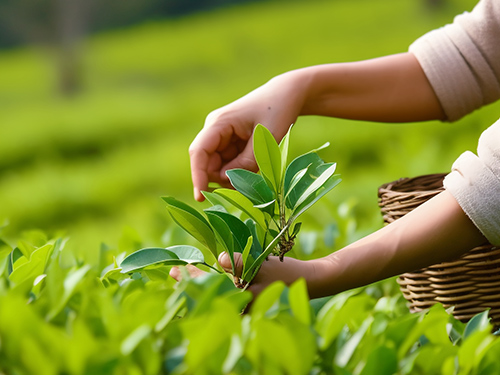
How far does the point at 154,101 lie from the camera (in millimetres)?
4695

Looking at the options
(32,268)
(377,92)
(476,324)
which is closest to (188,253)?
(32,268)

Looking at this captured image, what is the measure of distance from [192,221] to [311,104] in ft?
1.19

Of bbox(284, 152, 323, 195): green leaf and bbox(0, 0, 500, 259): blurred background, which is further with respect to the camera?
bbox(0, 0, 500, 259): blurred background

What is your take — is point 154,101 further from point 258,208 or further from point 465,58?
point 258,208

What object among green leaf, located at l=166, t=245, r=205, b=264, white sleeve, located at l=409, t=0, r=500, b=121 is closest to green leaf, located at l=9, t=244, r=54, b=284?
green leaf, located at l=166, t=245, r=205, b=264

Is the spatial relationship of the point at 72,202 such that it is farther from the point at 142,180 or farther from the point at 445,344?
the point at 445,344

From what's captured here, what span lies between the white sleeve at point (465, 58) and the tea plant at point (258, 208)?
382 millimetres

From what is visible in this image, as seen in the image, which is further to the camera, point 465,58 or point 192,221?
point 465,58

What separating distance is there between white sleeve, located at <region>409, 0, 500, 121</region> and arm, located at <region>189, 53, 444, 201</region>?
2 centimetres

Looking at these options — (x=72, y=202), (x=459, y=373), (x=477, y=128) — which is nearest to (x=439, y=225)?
(x=459, y=373)

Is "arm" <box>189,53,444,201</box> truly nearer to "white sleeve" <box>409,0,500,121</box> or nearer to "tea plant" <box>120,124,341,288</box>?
"white sleeve" <box>409,0,500,121</box>

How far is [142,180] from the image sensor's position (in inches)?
129

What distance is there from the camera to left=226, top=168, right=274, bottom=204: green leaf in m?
0.63

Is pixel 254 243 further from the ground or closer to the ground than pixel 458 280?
further from the ground
